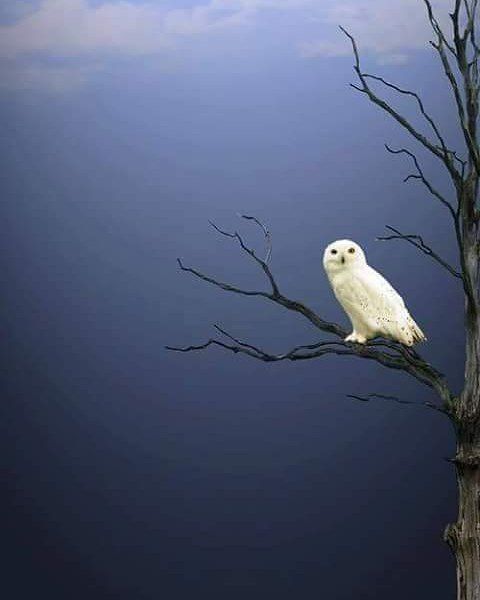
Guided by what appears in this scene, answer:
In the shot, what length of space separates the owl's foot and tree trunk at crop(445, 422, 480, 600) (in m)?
0.25

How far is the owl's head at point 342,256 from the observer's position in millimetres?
1918

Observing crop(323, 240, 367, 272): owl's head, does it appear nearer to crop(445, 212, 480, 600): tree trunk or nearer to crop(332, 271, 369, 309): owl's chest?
crop(332, 271, 369, 309): owl's chest

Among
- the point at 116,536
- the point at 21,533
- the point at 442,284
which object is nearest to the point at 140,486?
the point at 116,536

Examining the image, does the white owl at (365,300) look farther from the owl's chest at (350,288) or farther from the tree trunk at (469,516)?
the tree trunk at (469,516)

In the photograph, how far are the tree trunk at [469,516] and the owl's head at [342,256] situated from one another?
38cm

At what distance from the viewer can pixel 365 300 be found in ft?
6.27

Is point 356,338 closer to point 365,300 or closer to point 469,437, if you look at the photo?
point 365,300

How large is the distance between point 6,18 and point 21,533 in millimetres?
1472

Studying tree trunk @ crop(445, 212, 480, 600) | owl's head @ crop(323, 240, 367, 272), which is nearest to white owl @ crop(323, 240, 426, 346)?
owl's head @ crop(323, 240, 367, 272)

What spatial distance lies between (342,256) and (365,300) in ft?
0.32

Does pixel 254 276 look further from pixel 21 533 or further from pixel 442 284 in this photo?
pixel 21 533

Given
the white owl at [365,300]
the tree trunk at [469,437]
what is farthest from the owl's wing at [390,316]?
the tree trunk at [469,437]

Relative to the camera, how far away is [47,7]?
2.78 m

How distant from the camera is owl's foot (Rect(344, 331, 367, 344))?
1.90 metres
